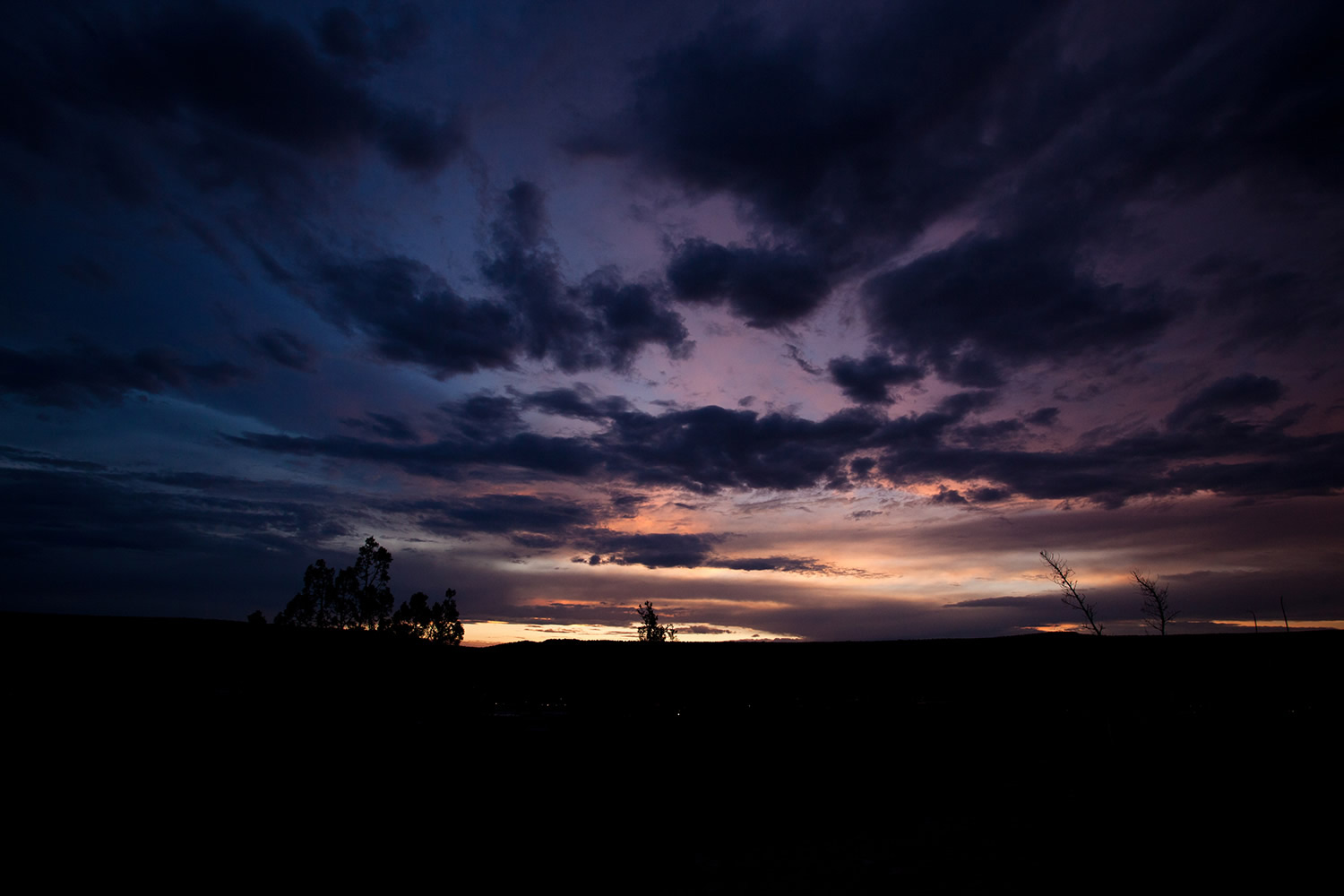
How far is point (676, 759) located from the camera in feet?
20.2

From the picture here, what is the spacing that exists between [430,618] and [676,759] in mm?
60436

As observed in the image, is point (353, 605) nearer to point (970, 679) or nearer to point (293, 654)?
point (293, 654)

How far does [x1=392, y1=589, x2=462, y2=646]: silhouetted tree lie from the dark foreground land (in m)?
55.5

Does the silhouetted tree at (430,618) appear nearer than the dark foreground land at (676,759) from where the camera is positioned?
No

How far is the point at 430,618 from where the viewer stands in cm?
5869

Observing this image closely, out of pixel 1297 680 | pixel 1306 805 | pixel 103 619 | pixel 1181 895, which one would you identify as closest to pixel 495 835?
pixel 103 619

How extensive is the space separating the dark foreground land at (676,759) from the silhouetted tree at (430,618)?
5545 cm

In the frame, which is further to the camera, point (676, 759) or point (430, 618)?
point (430, 618)

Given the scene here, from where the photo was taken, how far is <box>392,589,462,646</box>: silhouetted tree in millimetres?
55531

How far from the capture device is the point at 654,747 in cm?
620

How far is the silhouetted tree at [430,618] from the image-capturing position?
5553cm

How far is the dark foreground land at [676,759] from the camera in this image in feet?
14.2

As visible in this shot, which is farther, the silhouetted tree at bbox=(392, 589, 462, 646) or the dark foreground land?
the silhouetted tree at bbox=(392, 589, 462, 646)

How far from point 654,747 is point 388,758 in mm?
2744
